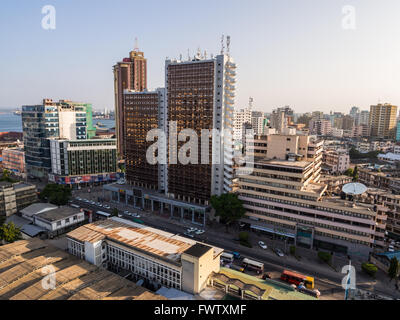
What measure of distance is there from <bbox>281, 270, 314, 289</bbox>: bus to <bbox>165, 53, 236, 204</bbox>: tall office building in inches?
1208

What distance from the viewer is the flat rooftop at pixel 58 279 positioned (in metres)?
36.2

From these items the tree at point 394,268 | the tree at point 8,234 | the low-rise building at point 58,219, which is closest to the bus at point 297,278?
the tree at point 394,268

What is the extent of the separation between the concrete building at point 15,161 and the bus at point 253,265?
110 metres

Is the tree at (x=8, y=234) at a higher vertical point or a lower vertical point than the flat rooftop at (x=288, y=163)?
lower

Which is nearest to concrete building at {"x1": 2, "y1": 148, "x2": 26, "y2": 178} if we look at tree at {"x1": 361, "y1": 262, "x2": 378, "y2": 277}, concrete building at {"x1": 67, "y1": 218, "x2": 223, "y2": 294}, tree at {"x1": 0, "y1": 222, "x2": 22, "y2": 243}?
tree at {"x1": 0, "y1": 222, "x2": 22, "y2": 243}

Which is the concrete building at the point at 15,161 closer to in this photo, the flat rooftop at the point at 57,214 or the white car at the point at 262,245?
the flat rooftop at the point at 57,214

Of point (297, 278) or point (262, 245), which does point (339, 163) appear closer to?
point (262, 245)

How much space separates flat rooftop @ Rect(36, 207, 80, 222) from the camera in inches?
2613

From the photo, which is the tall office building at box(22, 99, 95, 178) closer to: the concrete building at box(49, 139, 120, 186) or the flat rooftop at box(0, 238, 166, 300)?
the concrete building at box(49, 139, 120, 186)

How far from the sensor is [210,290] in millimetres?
39844

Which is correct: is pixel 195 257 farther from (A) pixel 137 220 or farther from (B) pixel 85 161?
(B) pixel 85 161

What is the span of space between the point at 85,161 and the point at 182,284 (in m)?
80.9

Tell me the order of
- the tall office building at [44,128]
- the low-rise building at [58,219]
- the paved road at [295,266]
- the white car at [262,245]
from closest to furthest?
the paved road at [295,266] < the white car at [262,245] < the low-rise building at [58,219] < the tall office building at [44,128]
